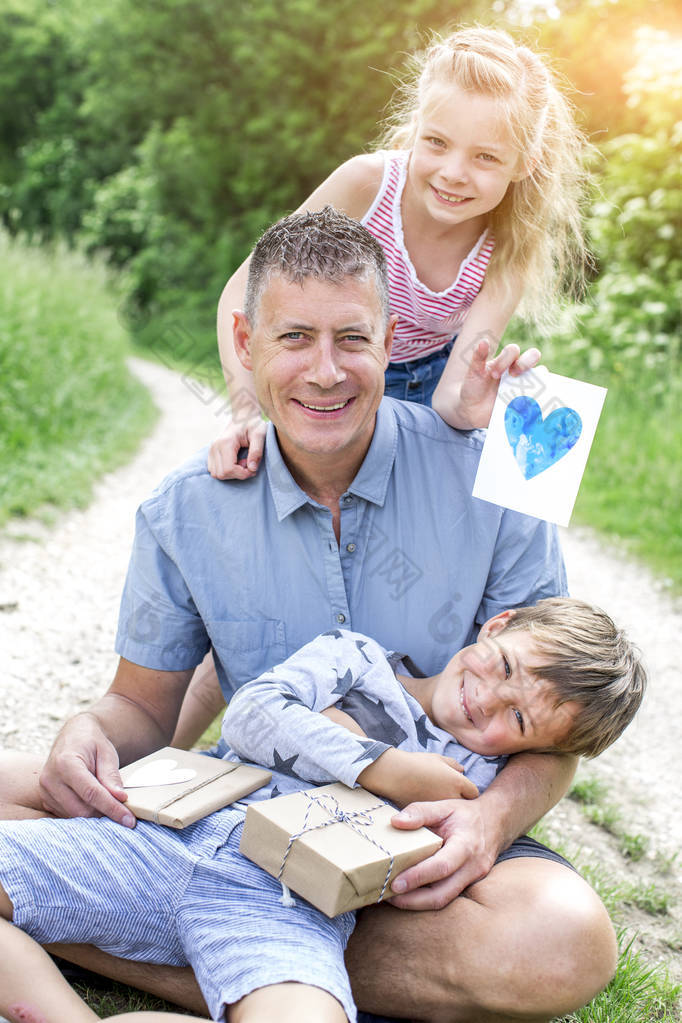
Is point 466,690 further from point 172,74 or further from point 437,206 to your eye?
point 172,74

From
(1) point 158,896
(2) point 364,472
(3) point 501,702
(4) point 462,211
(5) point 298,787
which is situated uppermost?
(4) point 462,211

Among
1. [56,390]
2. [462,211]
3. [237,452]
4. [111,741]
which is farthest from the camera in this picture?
[56,390]

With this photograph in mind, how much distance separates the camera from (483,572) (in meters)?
2.56

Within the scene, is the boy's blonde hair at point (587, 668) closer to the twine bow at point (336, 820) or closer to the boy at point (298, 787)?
the boy at point (298, 787)

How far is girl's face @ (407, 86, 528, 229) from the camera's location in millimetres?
2824

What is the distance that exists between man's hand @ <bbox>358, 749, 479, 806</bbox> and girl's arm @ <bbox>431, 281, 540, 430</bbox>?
97cm

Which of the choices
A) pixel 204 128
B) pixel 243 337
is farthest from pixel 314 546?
pixel 204 128

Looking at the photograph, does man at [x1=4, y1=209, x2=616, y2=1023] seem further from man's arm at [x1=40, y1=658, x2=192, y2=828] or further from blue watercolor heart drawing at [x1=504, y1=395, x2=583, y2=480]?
blue watercolor heart drawing at [x1=504, y1=395, x2=583, y2=480]

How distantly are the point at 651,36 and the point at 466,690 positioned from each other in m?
8.49

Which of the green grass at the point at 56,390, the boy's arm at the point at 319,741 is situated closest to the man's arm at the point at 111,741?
the boy's arm at the point at 319,741

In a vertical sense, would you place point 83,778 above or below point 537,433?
below

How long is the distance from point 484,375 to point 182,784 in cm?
126

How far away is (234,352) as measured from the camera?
296cm

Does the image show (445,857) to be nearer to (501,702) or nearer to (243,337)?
(501,702)
